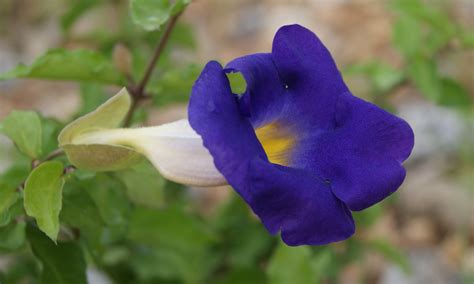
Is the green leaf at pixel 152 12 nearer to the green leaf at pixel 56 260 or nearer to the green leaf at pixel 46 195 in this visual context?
the green leaf at pixel 46 195

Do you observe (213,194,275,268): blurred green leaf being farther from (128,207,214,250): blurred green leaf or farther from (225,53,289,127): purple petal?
(225,53,289,127): purple petal

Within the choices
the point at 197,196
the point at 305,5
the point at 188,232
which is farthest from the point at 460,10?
the point at 188,232

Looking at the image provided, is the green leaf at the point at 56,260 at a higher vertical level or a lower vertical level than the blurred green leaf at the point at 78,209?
lower

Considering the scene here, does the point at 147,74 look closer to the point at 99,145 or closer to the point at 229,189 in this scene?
the point at 99,145

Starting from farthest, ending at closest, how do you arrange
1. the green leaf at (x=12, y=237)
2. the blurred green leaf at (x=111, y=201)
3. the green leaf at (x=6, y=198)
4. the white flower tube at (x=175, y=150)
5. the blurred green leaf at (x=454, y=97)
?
the blurred green leaf at (x=454, y=97) → the blurred green leaf at (x=111, y=201) → the green leaf at (x=12, y=237) → the green leaf at (x=6, y=198) → the white flower tube at (x=175, y=150)

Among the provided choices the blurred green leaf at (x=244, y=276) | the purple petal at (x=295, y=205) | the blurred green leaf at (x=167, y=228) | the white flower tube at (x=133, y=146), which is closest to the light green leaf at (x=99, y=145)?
the white flower tube at (x=133, y=146)

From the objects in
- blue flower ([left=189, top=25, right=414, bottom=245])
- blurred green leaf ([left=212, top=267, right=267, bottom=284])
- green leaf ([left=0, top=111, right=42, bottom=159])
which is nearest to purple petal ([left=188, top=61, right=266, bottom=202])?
blue flower ([left=189, top=25, right=414, bottom=245])

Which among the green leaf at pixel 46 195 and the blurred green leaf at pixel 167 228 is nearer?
the green leaf at pixel 46 195
